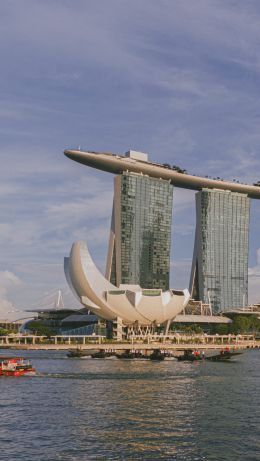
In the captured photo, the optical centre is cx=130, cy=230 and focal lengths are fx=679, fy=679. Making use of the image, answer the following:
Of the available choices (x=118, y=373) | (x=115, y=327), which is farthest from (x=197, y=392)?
(x=115, y=327)

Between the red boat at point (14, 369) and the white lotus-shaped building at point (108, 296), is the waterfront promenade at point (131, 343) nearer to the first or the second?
the white lotus-shaped building at point (108, 296)

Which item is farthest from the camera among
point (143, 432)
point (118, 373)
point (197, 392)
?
point (118, 373)

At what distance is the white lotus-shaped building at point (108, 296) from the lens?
170875 mm

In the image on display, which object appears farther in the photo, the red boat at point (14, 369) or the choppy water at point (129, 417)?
the red boat at point (14, 369)

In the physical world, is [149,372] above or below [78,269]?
below

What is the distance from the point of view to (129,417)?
49.0 m

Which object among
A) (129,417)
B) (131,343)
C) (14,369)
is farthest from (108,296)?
(129,417)

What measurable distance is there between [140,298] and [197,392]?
10696 cm

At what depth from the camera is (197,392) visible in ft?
214

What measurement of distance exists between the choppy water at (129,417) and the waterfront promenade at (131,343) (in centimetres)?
6259

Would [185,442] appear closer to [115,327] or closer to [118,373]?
[118,373]

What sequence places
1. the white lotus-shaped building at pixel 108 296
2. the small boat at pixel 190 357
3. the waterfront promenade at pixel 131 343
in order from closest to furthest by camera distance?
1. the small boat at pixel 190 357
2. the waterfront promenade at pixel 131 343
3. the white lotus-shaped building at pixel 108 296

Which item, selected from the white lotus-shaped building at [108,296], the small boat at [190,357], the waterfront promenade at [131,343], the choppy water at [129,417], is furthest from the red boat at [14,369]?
the white lotus-shaped building at [108,296]

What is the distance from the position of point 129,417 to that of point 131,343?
106m
